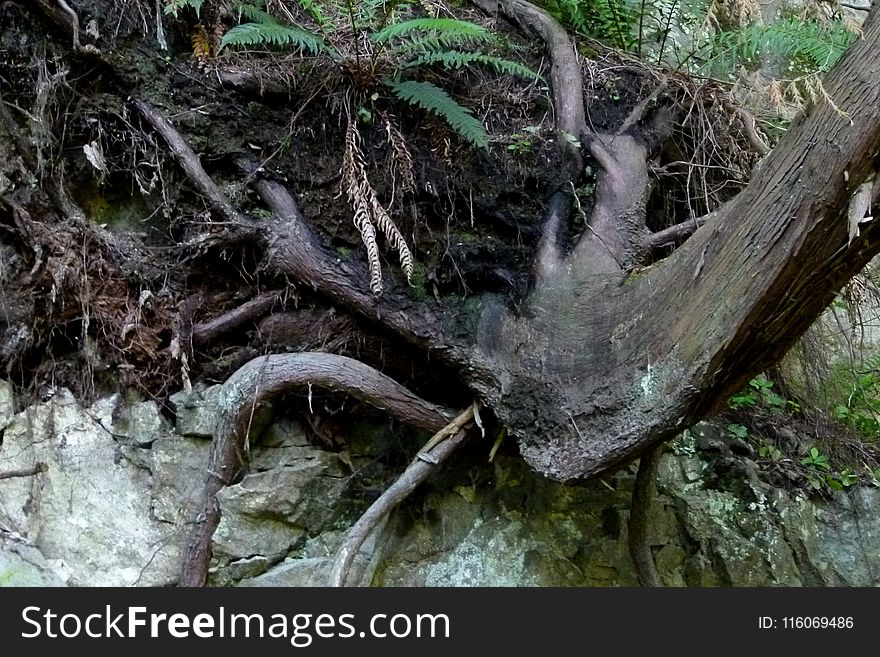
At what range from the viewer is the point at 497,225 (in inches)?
148

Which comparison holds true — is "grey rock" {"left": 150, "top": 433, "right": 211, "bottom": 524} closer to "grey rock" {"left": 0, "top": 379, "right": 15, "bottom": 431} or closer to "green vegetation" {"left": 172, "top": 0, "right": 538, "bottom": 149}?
"grey rock" {"left": 0, "top": 379, "right": 15, "bottom": 431}

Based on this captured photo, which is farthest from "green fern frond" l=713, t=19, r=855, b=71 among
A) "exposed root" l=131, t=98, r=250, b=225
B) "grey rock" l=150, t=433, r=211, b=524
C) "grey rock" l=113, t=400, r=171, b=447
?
"grey rock" l=113, t=400, r=171, b=447

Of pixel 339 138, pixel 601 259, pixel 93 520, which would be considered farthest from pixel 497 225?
pixel 93 520

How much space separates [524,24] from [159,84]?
6.83 feet

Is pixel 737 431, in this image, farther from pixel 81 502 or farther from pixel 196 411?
pixel 81 502

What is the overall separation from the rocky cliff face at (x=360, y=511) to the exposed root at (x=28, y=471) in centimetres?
4

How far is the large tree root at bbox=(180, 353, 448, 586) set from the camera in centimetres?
330

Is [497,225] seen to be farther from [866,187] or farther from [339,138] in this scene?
[866,187]

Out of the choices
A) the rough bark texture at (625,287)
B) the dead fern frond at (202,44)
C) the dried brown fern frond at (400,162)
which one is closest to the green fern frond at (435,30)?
the dried brown fern frond at (400,162)

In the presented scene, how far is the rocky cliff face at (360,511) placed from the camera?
3326mm

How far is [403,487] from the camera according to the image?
332cm

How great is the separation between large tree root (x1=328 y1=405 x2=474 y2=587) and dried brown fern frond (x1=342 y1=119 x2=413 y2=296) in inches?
29.1

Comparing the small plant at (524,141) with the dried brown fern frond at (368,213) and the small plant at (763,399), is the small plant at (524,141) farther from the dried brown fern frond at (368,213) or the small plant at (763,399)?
the small plant at (763,399)
